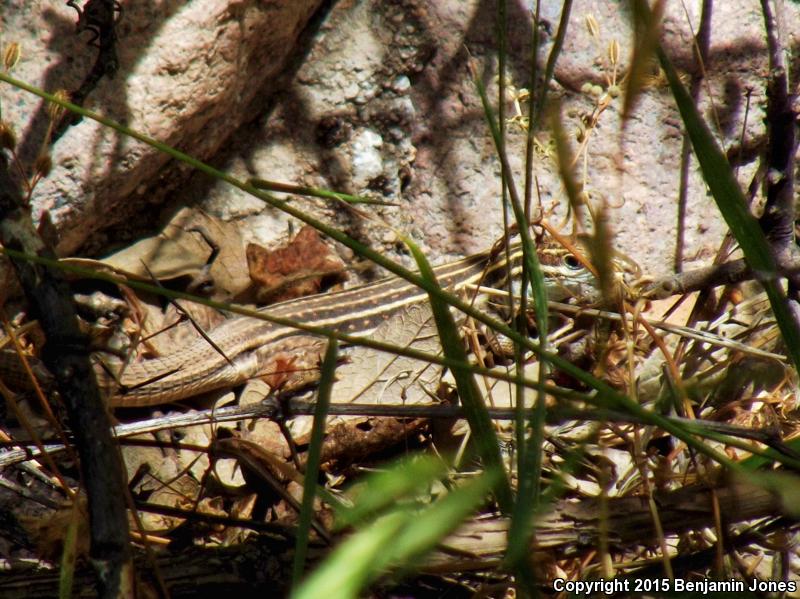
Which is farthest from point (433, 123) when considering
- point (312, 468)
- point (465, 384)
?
point (312, 468)

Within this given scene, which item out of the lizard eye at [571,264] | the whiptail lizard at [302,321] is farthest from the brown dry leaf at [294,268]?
the lizard eye at [571,264]

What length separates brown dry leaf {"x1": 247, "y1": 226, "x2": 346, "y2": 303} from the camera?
11.9ft

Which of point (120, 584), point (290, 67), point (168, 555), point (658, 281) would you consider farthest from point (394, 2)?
point (120, 584)

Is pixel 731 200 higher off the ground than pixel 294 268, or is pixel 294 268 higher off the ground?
pixel 294 268

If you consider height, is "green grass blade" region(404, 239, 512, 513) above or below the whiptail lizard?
below

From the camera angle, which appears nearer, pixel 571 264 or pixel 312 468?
pixel 312 468

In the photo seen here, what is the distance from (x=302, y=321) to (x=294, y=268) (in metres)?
0.28

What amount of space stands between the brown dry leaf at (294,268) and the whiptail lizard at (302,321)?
71mm

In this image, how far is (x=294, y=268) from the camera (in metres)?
3.78

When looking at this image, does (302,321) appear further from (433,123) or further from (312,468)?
(312,468)

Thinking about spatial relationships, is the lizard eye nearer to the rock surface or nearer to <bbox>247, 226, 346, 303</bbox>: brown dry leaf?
the rock surface

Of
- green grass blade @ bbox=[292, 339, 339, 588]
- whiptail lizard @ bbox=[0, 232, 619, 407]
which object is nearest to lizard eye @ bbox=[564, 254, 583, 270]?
whiptail lizard @ bbox=[0, 232, 619, 407]

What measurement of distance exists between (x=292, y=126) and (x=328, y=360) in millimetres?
2708

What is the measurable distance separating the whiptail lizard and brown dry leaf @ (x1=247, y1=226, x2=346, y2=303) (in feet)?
0.23
